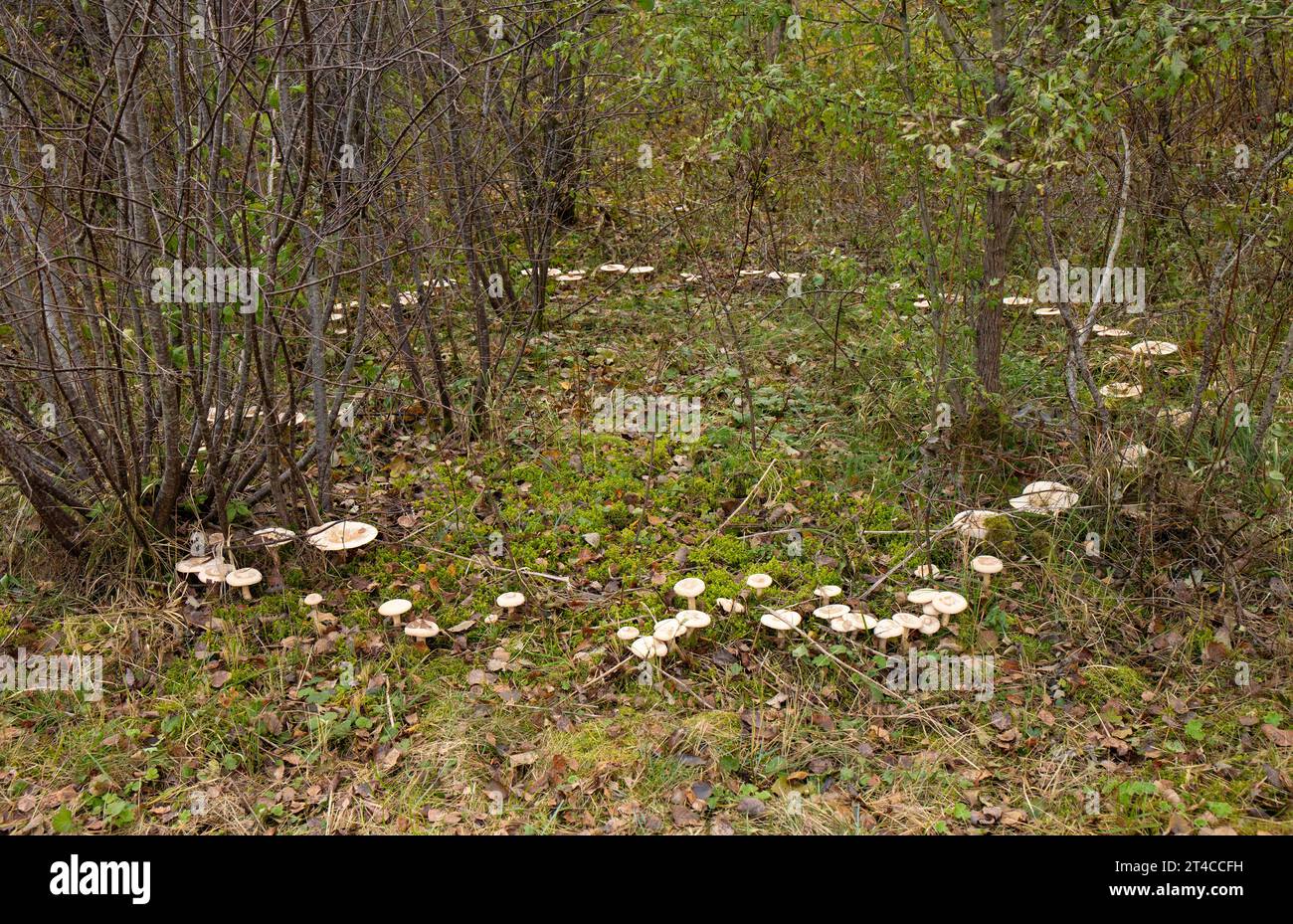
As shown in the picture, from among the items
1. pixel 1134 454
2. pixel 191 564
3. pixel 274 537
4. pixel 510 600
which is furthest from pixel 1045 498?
pixel 191 564

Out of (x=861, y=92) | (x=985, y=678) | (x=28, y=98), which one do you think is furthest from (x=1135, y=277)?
(x=28, y=98)

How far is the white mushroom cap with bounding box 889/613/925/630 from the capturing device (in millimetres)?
4125

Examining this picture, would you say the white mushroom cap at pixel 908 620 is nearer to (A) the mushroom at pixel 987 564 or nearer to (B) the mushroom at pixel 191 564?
(A) the mushroom at pixel 987 564

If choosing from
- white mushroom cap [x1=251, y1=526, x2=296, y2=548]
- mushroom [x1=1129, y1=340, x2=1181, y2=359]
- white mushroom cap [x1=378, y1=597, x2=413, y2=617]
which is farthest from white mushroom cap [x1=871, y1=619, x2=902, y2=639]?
white mushroom cap [x1=251, y1=526, x2=296, y2=548]

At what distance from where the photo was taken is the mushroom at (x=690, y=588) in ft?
14.3

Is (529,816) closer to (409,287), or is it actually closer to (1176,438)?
(1176,438)

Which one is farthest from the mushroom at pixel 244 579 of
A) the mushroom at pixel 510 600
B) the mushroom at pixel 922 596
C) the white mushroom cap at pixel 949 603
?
the white mushroom cap at pixel 949 603

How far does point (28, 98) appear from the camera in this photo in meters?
4.79

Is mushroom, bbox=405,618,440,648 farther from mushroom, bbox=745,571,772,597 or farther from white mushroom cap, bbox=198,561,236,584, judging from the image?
mushroom, bbox=745,571,772,597

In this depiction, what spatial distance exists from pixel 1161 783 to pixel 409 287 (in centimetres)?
558

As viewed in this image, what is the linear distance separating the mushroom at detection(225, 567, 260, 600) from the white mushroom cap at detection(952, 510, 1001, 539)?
11.6ft

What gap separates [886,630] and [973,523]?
87 cm

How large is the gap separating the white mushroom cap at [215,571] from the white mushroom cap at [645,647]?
2091 mm

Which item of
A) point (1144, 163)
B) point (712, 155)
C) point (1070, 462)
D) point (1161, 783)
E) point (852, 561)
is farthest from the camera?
point (1144, 163)
